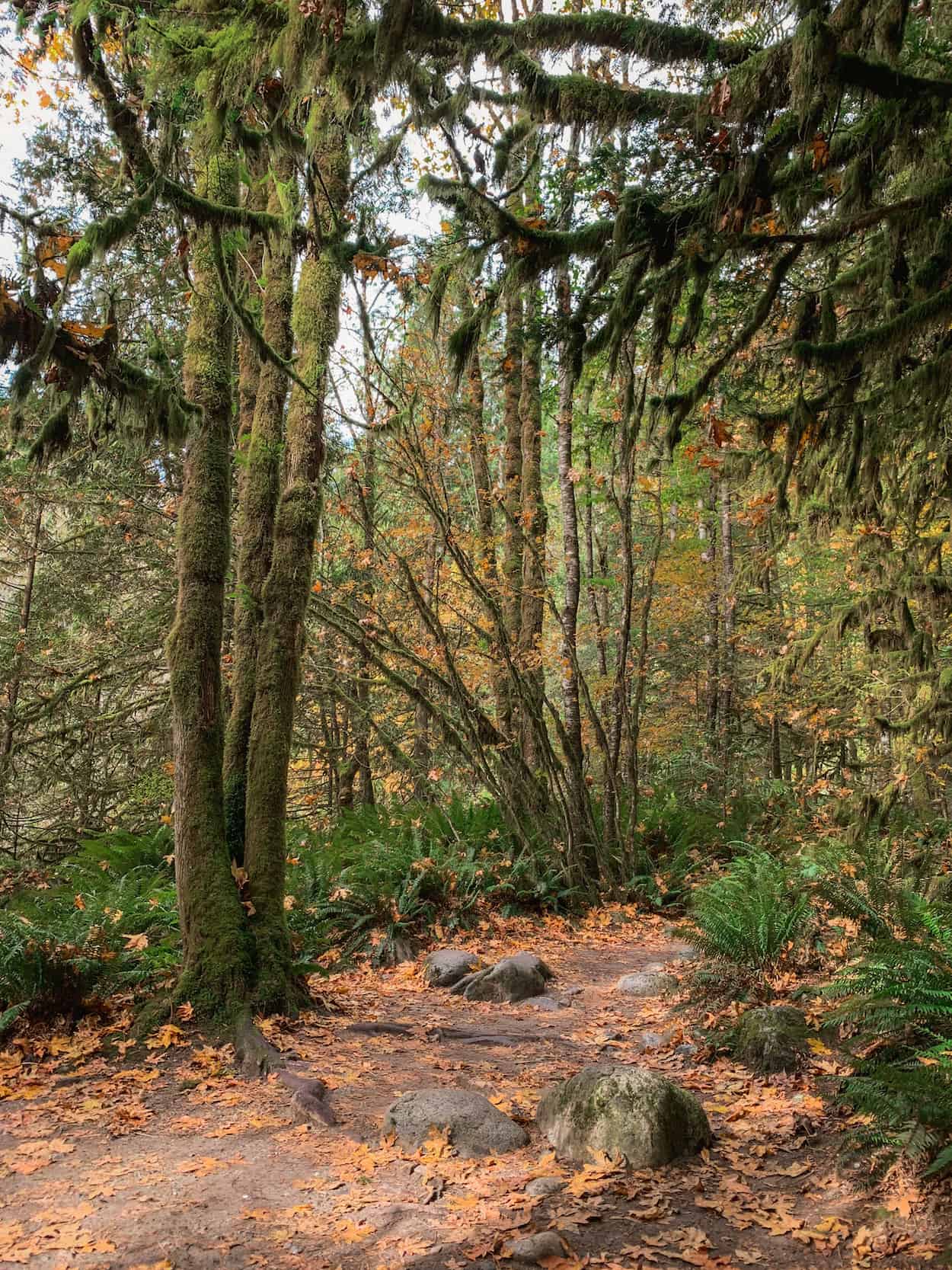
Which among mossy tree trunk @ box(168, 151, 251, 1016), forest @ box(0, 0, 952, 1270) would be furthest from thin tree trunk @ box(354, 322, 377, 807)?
mossy tree trunk @ box(168, 151, 251, 1016)

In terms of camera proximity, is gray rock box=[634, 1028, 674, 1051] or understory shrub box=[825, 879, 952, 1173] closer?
understory shrub box=[825, 879, 952, 1173]

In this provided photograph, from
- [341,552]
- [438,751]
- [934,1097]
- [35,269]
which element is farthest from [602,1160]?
[341,552]

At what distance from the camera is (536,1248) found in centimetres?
278

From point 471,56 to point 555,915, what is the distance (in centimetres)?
753

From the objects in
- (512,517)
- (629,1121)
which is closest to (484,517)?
(512,517)

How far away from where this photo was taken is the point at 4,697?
9656 millimetres

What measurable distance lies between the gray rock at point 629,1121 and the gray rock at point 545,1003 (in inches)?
95.9

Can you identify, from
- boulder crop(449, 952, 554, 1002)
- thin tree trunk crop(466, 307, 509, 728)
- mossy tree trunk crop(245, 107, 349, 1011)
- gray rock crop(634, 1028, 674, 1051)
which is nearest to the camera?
gray rock crop(634, 1028, 674, 1051)

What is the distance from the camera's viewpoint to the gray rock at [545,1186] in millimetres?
3219

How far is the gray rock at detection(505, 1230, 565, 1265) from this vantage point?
2758 mm

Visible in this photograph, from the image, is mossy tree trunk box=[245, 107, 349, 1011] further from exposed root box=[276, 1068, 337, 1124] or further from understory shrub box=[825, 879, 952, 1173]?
understory shrub box=[825, 879, 952, 1173]

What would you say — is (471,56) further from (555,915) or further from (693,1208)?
(555,915)

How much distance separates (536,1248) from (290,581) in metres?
4.37

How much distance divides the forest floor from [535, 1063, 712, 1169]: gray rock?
0.08 metres
